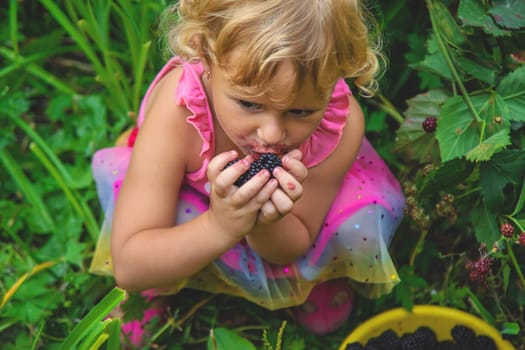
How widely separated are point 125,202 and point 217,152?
19 cm

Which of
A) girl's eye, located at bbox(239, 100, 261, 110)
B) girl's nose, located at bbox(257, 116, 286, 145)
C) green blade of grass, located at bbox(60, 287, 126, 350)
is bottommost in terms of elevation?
green blade of grass, located at bbox(60, 287, 126, 350)

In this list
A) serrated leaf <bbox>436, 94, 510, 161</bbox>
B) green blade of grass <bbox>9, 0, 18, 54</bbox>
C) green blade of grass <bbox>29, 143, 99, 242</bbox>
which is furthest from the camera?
green blade of grass <bbox>9, 0, 18, 54</bbox>

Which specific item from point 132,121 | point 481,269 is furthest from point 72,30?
point 481,269

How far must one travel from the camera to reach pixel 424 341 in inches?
58.6

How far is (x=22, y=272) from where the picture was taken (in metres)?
1.70

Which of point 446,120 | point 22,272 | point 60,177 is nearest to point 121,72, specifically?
point 60,177

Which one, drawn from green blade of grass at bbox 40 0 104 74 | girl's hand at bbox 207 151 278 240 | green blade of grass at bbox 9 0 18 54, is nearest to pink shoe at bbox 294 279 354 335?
girl's hand at bbox 207 151 278 240

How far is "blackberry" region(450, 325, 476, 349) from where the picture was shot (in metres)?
1.47

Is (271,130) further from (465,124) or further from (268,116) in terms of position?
(465,124)

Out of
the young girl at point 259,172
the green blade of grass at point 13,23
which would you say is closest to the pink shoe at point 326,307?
the young girl at point 259,172

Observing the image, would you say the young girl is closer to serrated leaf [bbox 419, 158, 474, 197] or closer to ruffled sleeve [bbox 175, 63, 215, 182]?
ruffled sleeve [bbox 175, 63, 215, 182]

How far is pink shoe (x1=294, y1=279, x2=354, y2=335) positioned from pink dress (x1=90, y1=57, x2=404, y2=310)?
0.07m

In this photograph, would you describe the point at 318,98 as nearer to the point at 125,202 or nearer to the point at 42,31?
the point at 125,202

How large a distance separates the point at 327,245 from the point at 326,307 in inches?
7.8
